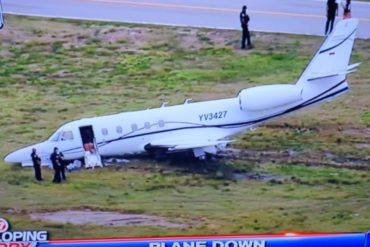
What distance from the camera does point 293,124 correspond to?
31.0ft

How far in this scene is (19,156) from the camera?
9.38 m

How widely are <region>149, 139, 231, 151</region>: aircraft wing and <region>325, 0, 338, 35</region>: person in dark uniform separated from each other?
63cm

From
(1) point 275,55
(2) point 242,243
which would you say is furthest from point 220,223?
(1) point 275,55

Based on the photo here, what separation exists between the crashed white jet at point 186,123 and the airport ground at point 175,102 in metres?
0.05

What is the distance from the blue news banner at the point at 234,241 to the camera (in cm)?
929

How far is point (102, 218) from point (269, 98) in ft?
2.76

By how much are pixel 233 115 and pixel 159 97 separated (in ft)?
1.05

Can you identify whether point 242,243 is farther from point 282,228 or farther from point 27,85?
point 27,85

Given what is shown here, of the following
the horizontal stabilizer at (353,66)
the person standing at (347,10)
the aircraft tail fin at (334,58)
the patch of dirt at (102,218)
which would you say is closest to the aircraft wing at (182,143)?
the patch of dirt at (102,218)

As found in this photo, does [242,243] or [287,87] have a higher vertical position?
[287,87]

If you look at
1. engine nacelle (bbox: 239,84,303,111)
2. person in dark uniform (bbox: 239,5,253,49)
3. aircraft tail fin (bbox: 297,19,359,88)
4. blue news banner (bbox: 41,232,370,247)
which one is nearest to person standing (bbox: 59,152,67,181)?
blue news banner (bbox: 41,232,370,247)

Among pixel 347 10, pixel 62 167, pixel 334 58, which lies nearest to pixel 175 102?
pixel 62 167

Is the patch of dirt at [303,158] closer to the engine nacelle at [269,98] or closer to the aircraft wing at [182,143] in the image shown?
the aircraft wing at [182,143]

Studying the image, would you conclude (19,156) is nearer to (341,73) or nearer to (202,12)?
(202,12)
